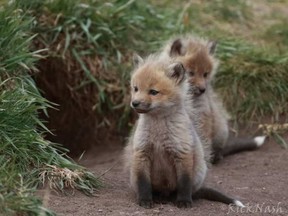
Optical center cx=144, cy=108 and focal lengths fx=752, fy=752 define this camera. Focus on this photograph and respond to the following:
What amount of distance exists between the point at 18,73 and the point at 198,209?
2.15 m

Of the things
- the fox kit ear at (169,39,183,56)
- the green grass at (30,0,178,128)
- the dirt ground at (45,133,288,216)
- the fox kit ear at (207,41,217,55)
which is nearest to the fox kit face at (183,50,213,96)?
the fox kit ear at (169,39,183,56)

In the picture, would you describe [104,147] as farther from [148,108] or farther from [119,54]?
[148,108]

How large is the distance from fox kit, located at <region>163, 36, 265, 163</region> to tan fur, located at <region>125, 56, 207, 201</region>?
1.43m

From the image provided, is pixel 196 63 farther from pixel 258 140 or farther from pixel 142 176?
pixel 142 176

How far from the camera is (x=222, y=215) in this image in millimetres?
5387

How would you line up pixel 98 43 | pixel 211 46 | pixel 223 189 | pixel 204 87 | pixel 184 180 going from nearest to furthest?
pixel 184 180 < pixel 223 189 < pixel 204 87 < pixel 211 46 < pixel 98 43

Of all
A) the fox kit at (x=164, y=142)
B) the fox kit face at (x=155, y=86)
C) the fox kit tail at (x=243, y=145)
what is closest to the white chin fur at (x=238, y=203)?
the fox kit at (x=164, y=142)

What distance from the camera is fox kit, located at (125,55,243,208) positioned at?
5602 mm

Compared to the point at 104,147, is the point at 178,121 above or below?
above

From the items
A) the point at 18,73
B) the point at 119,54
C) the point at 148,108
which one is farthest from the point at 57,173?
the point at 119,54

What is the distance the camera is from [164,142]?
5668mm

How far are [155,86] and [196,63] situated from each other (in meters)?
1.79

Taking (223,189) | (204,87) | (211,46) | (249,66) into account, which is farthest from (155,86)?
(249,66)

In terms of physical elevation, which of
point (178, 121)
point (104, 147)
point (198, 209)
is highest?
point (178, 121)
